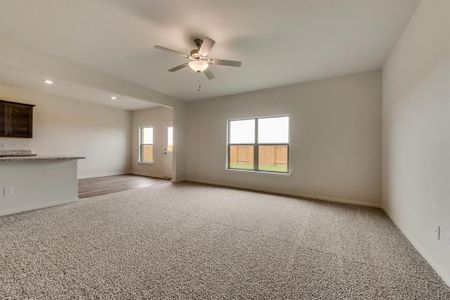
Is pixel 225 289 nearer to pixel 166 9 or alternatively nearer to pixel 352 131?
pixel 166 9

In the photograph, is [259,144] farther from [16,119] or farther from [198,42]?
[16,119]

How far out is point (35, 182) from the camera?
345cm

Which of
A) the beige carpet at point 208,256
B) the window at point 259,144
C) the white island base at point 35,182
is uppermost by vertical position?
the window at point 259,144

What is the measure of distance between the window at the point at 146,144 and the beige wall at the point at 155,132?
15 cm

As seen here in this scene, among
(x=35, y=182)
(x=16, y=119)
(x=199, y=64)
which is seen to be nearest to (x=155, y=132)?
(x=16, y=119)

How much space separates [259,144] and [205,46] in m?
3.11

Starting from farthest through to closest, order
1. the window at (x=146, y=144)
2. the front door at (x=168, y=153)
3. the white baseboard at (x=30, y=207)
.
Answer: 1. the window at (x=146, y=144)
2. the front door at (x=168, y=153)
3. the white baseboard at (x=30, y=207)

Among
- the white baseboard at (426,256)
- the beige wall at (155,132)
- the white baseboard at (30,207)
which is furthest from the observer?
the beige wall at (155,132)

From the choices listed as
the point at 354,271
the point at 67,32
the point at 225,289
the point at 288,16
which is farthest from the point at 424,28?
the point at 67,32

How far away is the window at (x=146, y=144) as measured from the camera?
7.79 m

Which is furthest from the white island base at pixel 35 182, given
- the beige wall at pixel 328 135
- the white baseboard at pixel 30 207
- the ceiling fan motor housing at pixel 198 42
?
the beige wall at pixel 328 135

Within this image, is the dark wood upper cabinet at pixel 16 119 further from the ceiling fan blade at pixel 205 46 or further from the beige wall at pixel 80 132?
the ceiling fan blade at pixel 205 46

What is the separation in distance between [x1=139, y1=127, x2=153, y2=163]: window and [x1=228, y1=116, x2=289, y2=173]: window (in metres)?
3.79

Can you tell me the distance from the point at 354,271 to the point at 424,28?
2528 mm
